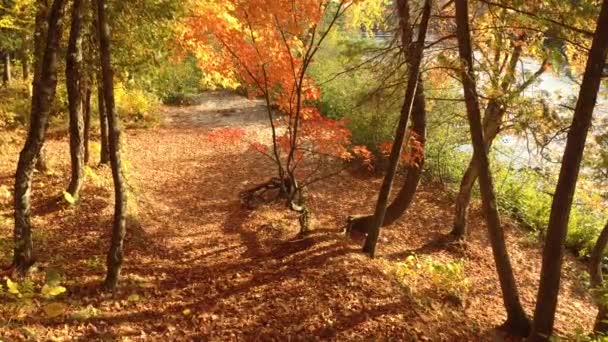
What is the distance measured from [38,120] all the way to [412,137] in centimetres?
637

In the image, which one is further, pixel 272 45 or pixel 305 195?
pixel 305 195

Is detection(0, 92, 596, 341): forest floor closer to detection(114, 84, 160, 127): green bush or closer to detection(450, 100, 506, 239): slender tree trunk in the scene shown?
detection(450, 100, 506, 239): slender tree trunk

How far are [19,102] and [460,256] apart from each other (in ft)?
46.7

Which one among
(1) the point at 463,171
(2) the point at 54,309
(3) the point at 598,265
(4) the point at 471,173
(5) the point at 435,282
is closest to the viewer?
(2) the point at 54,309

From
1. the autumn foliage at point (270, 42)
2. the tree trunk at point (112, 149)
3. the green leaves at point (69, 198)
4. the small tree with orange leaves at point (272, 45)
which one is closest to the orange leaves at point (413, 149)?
the small tree with orange leaves at point (272, 45)

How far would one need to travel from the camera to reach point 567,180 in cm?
521

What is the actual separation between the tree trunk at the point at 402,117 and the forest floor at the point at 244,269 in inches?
22.7

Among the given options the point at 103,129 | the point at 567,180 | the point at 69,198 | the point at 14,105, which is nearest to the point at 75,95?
the point at 69,198

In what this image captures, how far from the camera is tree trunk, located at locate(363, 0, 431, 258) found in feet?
22.6

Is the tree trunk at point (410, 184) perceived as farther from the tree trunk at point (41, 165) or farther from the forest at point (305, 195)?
the tree trunk at point (41, 165)

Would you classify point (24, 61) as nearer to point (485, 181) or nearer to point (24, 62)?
point (24, 62)

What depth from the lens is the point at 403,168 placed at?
15.7 meters

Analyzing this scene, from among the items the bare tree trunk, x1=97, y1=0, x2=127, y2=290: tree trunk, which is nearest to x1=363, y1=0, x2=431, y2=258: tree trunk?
x1=97, y1=0, x2=127, y2=290: tree trunk

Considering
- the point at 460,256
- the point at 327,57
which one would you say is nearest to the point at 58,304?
the point at 460,256
